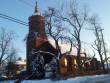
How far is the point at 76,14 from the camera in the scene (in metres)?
44.5

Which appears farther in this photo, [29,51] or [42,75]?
[29,51]

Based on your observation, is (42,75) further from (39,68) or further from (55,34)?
(55,34)

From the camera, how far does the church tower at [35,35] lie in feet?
166

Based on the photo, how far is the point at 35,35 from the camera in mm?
51562

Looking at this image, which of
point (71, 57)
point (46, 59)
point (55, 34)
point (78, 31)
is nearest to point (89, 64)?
point (71, 57)

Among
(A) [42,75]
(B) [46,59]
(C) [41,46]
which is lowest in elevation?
(A) [42,75]

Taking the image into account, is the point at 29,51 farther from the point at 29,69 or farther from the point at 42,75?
the point at 42,75

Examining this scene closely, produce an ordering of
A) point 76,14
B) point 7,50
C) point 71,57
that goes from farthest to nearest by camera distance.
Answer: point 7,50 → point 71,57 → point 76,14

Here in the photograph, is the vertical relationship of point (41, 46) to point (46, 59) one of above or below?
above

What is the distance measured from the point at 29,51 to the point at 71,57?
11.2m

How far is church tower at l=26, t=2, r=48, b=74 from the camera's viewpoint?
5050 centimetres

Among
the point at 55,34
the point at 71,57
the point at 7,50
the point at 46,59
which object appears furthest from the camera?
the point at 7,50

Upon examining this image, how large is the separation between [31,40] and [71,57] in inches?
445

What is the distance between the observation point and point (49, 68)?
46469 mm
